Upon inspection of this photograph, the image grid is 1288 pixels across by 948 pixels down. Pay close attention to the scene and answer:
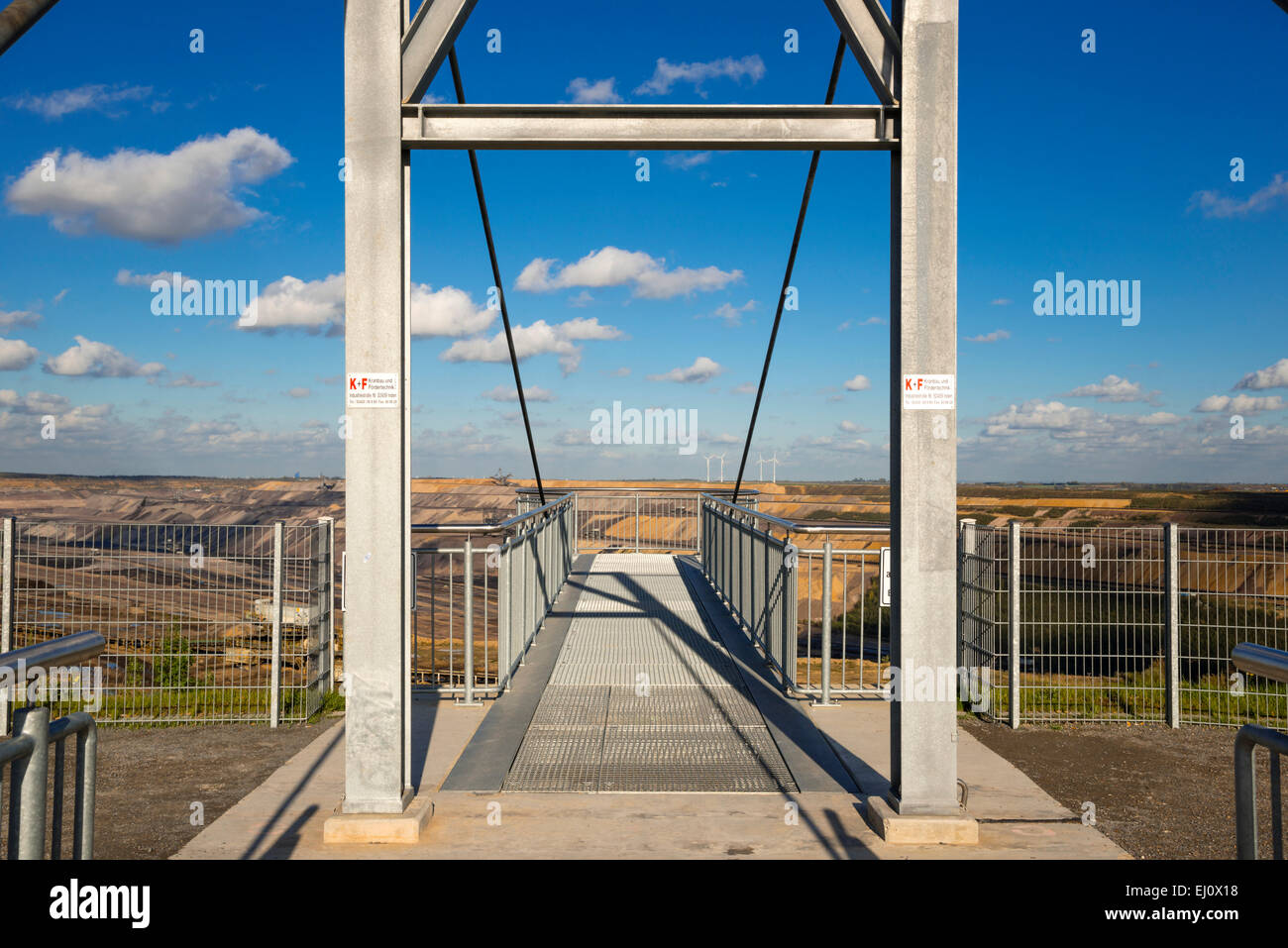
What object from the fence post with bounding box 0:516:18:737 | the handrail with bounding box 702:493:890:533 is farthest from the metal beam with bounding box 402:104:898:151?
the fence post with bounding box 0:516:18:737

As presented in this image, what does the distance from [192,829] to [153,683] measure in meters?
3.07

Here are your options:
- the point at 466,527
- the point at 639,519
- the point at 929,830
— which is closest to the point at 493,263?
the point at 466,527

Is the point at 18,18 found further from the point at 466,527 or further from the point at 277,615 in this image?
the point at 277,615

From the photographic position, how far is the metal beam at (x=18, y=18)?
9.81 feet

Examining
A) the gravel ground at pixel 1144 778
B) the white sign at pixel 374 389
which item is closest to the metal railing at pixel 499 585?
the white sign at pixel 374 389

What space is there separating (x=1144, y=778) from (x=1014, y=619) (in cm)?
131

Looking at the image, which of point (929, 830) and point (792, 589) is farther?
point (792, 589)

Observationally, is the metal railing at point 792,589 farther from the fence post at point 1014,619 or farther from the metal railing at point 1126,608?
the fence post at point 1014,619

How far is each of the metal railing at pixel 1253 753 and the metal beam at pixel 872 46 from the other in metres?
3.22

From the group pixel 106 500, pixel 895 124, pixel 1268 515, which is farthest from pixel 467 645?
pixel 1268 515

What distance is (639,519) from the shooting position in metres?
16.3

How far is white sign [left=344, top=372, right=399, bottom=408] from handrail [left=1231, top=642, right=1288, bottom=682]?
3.44 metres

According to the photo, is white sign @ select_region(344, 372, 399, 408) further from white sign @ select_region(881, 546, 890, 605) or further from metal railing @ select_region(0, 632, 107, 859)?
white sign @ select_region(881, 546, 890, 605)

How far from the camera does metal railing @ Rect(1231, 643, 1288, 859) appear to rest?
71.1 inches
